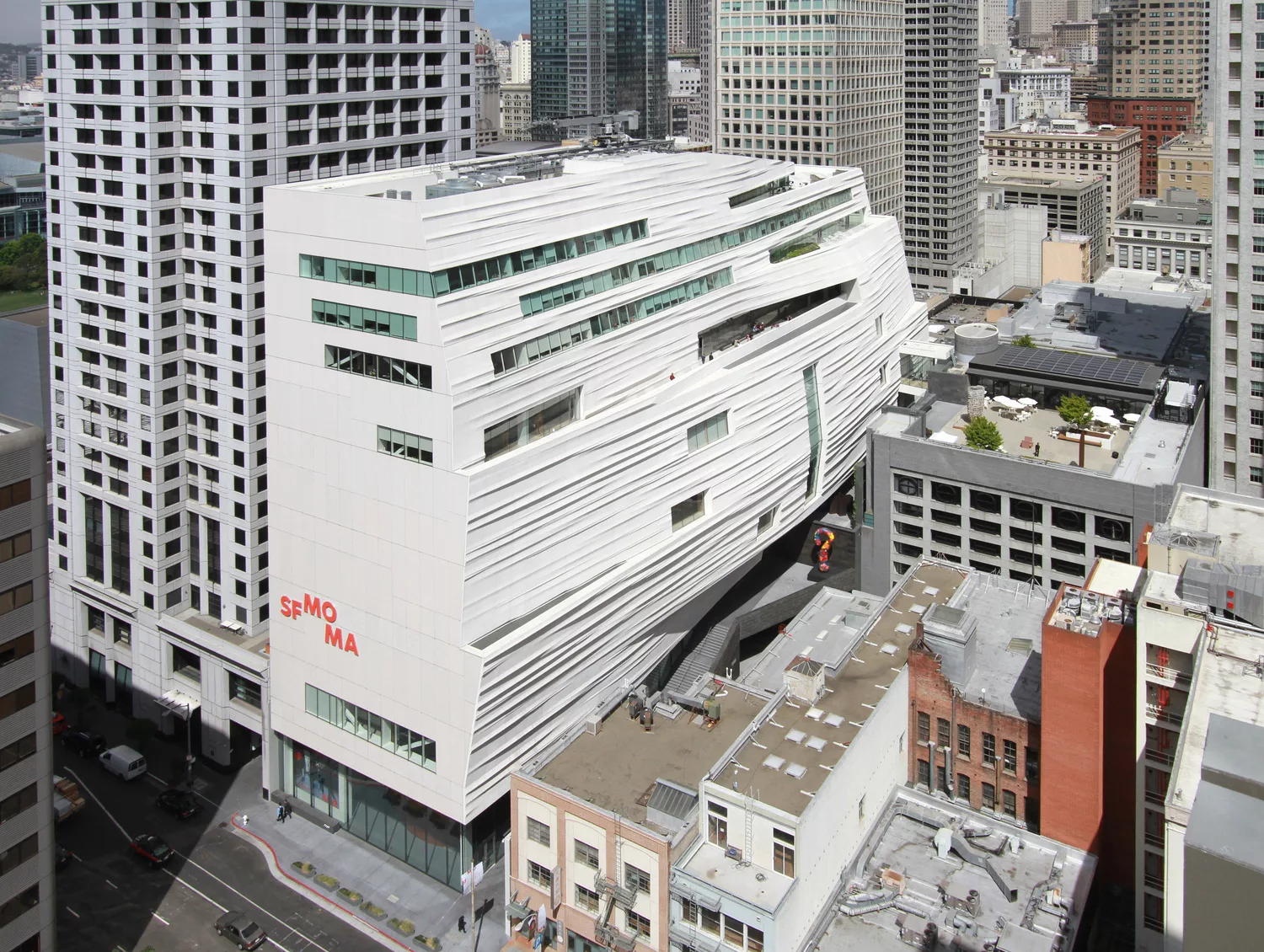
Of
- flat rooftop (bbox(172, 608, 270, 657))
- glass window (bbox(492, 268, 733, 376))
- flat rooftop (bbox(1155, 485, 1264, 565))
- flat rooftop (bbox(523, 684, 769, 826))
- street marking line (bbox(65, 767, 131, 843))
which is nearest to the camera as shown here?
flat rooftop (bbox(1155, 485, 1264, 565))

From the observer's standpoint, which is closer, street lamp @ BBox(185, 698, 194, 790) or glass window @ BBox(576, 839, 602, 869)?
glass window @ BBox(576, 839, 602, 869)


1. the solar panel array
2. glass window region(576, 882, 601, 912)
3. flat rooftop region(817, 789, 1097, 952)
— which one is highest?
the solar panel array

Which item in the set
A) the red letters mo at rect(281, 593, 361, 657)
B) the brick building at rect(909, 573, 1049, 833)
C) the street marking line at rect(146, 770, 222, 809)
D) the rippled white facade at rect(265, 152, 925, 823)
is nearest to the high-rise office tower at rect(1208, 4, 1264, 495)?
the brick building at rect(909, 573, 1049, 833)

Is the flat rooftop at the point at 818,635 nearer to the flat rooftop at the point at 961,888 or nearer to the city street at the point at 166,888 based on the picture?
the flat rooftop at the point at 961,888

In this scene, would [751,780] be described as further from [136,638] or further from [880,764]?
[136,638]

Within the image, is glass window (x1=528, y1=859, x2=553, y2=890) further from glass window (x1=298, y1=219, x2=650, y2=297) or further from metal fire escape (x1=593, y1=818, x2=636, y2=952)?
glass window (x1=298, y1=219, x2=650, y2=297)

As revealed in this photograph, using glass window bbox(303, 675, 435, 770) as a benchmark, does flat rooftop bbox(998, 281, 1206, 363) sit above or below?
above

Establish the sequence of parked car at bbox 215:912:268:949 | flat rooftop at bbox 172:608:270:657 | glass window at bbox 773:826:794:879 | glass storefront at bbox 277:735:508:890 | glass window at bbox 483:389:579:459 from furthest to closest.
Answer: flat rooftop at bbox 172:608:270:657, glass storefront at bbox 277:735:508:890, parked car at bbox 215:912:268:949, glass window at bbox 483:389:579:459, glass window at bbox 773:826:794:879

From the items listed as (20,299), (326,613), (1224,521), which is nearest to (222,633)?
(326,613)
